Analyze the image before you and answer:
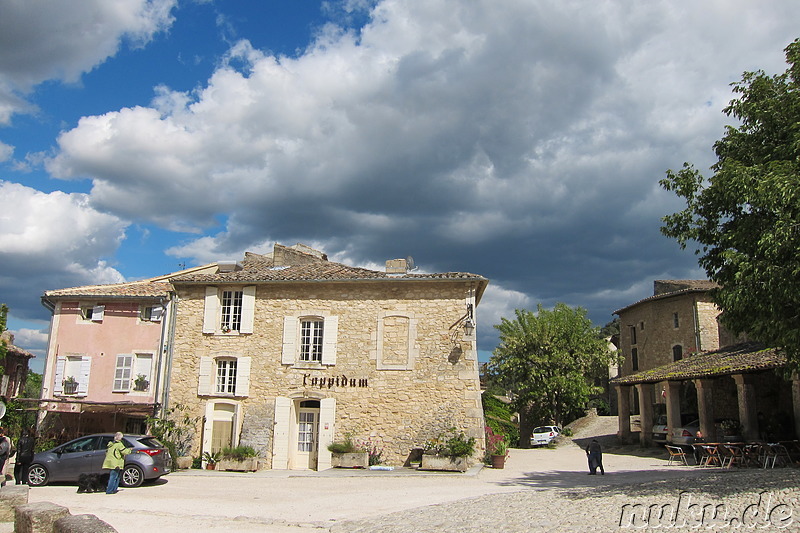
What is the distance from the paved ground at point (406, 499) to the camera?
8.99m

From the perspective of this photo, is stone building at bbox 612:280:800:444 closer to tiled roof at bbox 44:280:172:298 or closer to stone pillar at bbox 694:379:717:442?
stone pillar at bbox 694:379:717:442

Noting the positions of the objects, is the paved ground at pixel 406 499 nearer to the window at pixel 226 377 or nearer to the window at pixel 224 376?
the window at pixel 224 376

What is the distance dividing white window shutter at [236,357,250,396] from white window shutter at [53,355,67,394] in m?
5.84

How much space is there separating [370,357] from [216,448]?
533 cm

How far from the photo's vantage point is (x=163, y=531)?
898 cm

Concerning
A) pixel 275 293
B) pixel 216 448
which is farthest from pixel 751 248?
pixel 216 448

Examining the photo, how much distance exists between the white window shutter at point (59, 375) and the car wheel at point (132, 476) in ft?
22.3

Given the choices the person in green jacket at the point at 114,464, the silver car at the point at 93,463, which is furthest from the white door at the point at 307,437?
the person in green jacket at the point at 114,464

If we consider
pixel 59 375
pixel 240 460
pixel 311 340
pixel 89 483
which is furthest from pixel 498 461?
pixel 59 375

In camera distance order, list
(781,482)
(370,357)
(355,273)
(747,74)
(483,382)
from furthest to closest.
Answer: (483,382) → (355,273) → (370,357) → (747,74) → (781,482)

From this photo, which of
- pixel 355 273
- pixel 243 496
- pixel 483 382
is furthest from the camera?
pixel 483 382

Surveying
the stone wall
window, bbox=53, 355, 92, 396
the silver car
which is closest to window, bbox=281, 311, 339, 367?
the stone wall

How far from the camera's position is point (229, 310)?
19141 millimetres

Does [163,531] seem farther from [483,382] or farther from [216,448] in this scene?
[483,382]
